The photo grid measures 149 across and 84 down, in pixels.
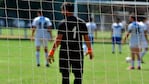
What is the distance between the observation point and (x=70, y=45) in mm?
9500

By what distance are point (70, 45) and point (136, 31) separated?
6191 millimetres

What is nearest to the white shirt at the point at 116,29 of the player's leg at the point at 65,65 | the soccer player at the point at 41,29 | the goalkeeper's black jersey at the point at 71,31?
the soccer player at the point at 41,29

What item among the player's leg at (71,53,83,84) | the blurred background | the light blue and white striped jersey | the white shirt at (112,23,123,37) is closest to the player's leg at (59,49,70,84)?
the player's leg at (71,53,83,84)

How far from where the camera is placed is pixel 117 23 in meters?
23.6

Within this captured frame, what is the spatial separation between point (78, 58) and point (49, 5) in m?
2.44

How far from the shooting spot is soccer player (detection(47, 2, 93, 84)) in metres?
9.41

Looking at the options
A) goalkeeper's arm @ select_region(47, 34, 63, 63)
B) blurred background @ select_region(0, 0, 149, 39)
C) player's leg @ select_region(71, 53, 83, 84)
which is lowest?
player's leg @ select_region(71, 53, 83, 84)

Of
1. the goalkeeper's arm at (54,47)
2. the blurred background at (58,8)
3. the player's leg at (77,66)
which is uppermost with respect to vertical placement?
the blurred background at (58,8)

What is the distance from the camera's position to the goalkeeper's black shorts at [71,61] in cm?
942

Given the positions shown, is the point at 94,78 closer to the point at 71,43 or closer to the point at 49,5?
the point at 49,5

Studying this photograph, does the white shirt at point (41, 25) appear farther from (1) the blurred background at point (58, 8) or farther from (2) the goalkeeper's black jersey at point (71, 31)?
(2) the goalkeeper's black jersey at point (71, 31)

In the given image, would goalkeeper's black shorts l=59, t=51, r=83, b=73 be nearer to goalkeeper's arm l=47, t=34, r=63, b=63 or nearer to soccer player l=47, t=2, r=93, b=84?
soccer player l=47, t=2, r=93, b=84

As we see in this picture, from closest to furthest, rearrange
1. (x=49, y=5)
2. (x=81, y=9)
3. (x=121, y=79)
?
1. (x=49, y=5)
2. (x=121, y=79)
3. (x=81, y=9)

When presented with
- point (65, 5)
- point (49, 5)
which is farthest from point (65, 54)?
point (49, 5)
